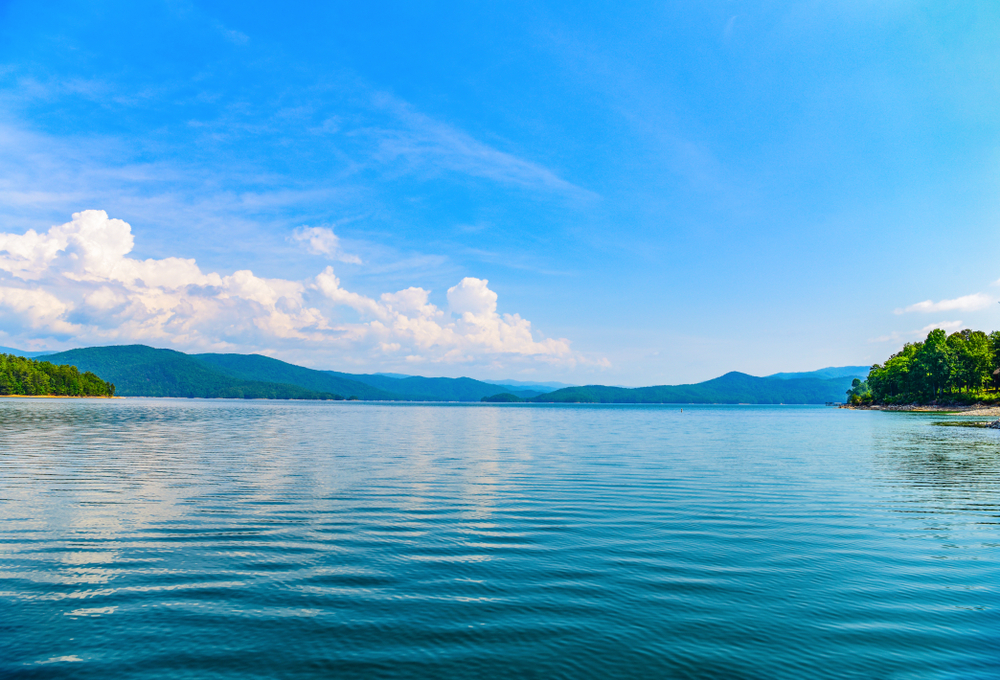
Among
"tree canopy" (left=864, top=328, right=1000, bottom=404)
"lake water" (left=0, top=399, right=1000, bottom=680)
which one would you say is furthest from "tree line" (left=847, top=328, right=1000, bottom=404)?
"lake water" (left=0, top=399, right=1000, bottom=680)

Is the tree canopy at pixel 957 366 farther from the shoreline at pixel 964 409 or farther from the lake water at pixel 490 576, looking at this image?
the lake water at pixel 490 576

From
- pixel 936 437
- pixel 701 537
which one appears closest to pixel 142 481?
pixel 701 537

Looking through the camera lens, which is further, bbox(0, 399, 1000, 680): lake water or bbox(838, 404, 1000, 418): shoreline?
bbox(838, 404, 1000, 418): shoreline

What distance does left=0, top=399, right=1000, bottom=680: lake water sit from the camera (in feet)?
35.1

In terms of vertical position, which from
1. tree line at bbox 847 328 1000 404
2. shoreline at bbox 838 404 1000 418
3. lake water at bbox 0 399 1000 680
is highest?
tree line at bbox 847 328 1000 404

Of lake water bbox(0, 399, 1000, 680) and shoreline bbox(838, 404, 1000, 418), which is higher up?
shoreline bbox(838, 404, 1000, 418)

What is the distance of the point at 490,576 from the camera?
15672 millimetres

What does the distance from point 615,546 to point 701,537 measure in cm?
386

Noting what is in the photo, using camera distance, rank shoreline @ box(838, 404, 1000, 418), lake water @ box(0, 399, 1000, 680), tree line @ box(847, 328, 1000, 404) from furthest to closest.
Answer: tree line @ box(847, 328, 1000, 404)
shoreline @ box(838, 404, 1000, 418)
lake water @ box(0, 399, 1000, 680)

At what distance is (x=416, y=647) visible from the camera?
10992mm

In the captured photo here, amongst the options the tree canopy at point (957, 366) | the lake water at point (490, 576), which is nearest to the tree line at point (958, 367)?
the tree canopy at point (957, 366)

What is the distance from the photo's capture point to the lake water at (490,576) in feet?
35.1

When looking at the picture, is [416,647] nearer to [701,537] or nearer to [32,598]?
[32,598]

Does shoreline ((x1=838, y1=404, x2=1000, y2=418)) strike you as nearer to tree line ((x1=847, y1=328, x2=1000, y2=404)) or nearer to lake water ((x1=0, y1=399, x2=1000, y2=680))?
tree line ((x1=847, y1=328, x2=1000, y2=404))
